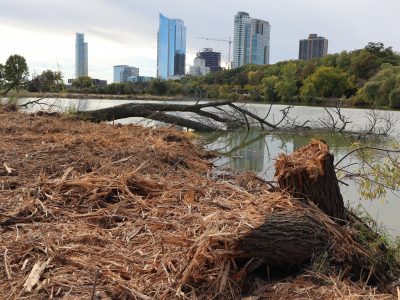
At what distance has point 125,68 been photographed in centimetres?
4938

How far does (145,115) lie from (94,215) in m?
9.25

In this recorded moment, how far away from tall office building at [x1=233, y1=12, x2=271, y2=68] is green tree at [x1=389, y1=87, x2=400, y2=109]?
119 feet

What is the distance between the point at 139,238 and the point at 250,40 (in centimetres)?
7237

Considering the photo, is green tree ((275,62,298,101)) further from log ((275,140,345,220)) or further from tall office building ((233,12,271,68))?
log ((275,140,345,220))

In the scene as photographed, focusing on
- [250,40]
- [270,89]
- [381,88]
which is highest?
[250,40]

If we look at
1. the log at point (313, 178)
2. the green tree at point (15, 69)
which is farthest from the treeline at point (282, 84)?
the log at point (313, 178)

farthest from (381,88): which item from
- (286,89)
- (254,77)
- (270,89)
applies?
(254,77)

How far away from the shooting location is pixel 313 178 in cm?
339

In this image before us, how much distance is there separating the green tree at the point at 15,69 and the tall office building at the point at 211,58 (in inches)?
916

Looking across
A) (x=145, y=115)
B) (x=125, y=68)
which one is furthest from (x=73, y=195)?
(x=125, y=68)

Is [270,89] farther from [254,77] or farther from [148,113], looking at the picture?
[148,113]

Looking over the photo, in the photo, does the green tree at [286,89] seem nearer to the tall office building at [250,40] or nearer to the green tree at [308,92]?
the green tree at [308,92]

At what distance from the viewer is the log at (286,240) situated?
2.67 meters

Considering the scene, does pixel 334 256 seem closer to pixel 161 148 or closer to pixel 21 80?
pixel 161 148
